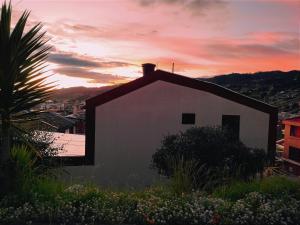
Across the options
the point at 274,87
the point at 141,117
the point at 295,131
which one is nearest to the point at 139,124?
the point at 141,117

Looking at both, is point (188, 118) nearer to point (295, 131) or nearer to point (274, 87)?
point (295, 131)

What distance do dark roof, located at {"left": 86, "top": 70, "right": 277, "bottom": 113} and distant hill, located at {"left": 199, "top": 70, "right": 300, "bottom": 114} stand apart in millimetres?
50321

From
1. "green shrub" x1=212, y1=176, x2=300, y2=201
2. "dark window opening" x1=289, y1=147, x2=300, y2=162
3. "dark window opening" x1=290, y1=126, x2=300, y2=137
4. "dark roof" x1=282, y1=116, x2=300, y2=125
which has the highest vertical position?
"green shrub" x1=212, y1=176, x2=300, y2=201

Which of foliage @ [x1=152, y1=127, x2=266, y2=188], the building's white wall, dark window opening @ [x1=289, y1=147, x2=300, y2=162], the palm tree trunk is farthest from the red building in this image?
the palm tree trunk

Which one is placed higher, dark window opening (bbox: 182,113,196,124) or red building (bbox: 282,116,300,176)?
dark window opening (bbox: 182,113,196,124)

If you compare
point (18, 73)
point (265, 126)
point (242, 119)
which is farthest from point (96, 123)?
point (18, 73)

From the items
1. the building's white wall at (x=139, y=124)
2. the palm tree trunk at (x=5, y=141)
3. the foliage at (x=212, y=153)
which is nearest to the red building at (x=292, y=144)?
the building's white wall at (x=139, y=124)

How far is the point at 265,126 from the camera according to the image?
70.8 feet

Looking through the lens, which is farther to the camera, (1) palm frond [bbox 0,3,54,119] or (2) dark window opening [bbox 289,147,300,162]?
(2) dark window opening [bbox 289,147,300,162]

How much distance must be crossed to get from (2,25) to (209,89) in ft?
45.8

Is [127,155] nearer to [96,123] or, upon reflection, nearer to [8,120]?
[96,123]

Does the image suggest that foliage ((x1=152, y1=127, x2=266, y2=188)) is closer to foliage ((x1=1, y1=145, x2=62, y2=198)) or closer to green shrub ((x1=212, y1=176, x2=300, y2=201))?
green shrub ((x1=212, y1=176, x2=300, y2=201))

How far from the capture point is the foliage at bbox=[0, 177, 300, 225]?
5922 mm

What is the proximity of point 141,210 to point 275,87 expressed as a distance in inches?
3192
